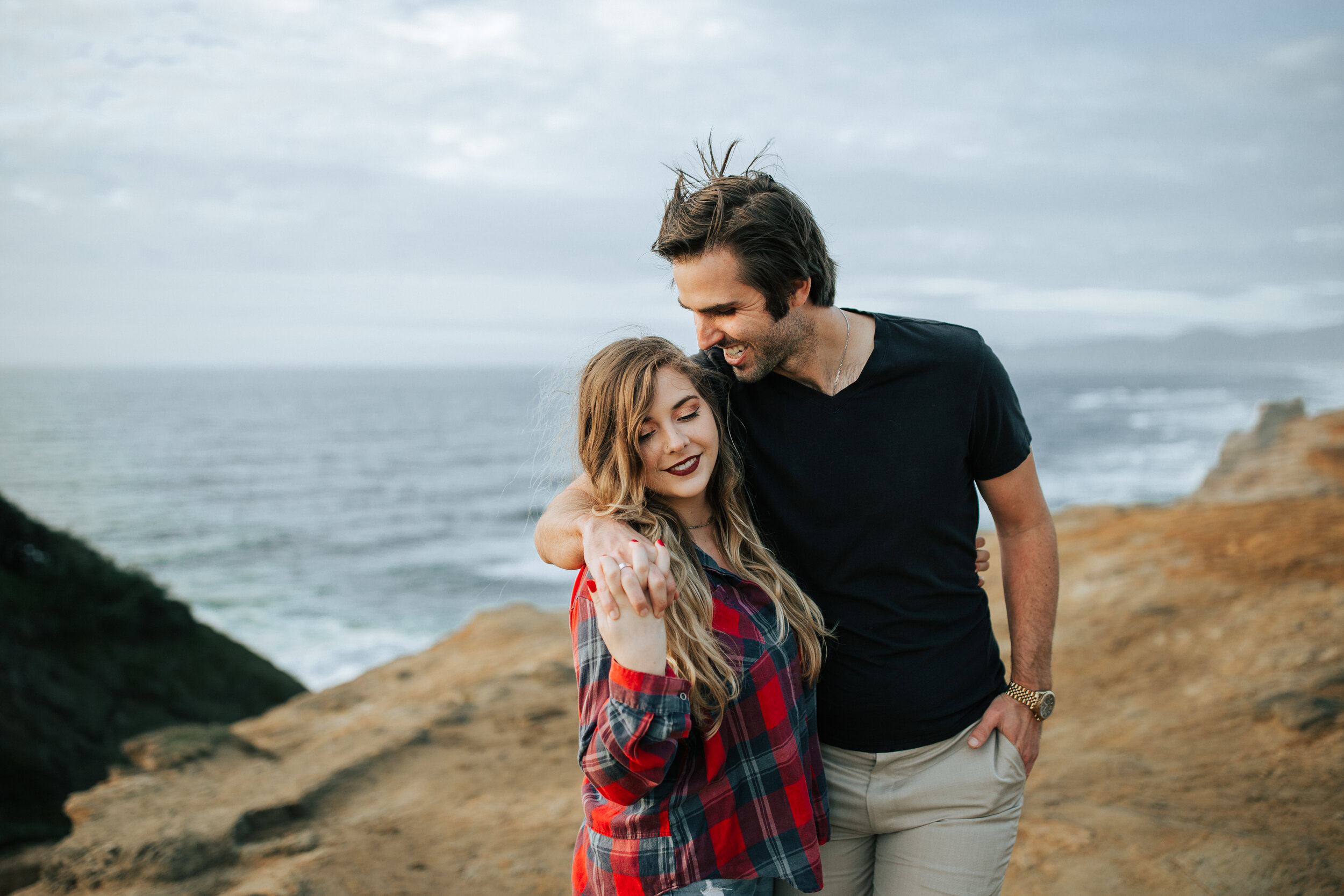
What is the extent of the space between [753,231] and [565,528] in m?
1.02

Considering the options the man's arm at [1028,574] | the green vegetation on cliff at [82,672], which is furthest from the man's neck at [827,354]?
the green vegetation on cliff at [82,672]

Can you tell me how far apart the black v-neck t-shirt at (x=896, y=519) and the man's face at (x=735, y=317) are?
0.16 meters

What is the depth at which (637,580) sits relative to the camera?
1833 mm

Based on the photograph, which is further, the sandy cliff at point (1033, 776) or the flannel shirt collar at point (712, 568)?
the sandy cliff at point (1033, 776)

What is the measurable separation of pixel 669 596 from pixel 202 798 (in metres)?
5.08

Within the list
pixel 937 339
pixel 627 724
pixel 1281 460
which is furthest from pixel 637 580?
pixel 1281 460

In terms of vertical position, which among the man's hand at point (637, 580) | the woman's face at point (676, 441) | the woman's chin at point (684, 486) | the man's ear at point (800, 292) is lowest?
the man's hand at point (637, 580)

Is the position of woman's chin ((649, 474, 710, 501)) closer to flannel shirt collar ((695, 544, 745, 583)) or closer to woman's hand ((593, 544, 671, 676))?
flannel shirt collar ((695, 544, 745, 583))

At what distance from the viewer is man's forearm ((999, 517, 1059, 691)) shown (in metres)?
2.64

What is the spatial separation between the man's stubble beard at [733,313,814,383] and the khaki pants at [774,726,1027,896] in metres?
1.18

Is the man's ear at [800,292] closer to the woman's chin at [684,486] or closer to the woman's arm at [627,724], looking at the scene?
the woman's chin at [684,486]

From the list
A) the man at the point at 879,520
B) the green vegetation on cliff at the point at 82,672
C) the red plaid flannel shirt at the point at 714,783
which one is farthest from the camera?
the green vegetation on cliff at the point at 82,672

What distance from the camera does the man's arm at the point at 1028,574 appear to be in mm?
2576

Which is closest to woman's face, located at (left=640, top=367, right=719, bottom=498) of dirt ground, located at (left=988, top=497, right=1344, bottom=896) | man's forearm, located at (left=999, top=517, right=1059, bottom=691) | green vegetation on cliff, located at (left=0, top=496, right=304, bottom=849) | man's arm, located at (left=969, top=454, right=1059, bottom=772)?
man's arm, located at (left=969, top=454, right=1059, bottom=772)
